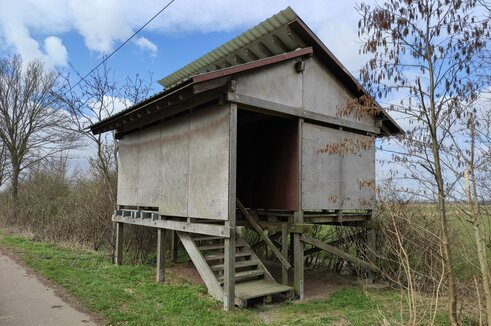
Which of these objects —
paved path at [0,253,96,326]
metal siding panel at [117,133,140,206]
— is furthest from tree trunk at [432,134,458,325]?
metal siding panel at [117,133,140,206]

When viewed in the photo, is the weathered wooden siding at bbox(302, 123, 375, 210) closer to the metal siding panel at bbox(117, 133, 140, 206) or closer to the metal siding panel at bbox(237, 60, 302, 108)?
the metal siding panel at bbox(237, 60, 302, 108)

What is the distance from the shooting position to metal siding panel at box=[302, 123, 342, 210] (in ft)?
26.3

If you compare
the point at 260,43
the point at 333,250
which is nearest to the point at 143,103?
the point at 260,43

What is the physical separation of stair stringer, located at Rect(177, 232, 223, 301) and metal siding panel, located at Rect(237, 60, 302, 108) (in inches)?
129

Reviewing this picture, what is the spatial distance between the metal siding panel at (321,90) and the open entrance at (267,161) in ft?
2.03

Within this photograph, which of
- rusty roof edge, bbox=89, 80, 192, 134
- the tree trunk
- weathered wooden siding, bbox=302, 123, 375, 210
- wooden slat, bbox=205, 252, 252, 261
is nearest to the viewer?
the tree trunk

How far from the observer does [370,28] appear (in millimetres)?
4273

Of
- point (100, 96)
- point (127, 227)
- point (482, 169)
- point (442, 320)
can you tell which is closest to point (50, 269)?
point (127, 227)

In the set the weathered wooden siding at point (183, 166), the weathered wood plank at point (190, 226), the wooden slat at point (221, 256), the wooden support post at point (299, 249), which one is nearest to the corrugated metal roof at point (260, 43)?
the weathered wooden siding at point (183, 166)

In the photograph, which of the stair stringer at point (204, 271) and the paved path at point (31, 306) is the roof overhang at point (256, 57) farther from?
the paved path at point (31, 306)

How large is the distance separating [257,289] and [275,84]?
3.95 metres

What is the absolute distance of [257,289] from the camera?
720 centimetres

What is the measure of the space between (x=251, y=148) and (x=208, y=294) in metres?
4.43

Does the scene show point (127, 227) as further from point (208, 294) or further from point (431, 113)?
point (431, 113)
